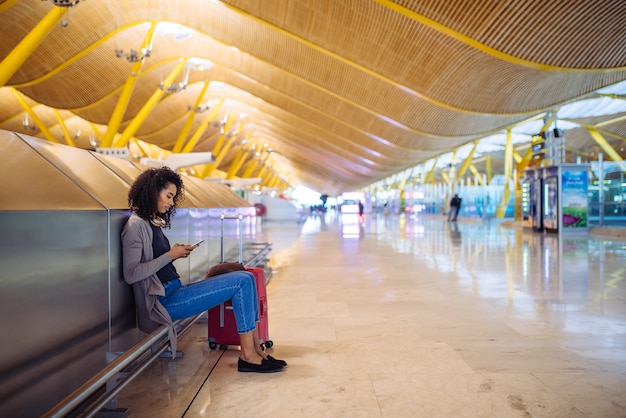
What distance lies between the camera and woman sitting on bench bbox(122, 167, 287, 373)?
12.6 ft

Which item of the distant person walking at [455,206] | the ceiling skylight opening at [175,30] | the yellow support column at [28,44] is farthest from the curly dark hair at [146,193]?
the distant person walking at [455,206]

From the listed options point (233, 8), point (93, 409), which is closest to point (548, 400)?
point (93, 409)

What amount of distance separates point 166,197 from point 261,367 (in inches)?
52.7

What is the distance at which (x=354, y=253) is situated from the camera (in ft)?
45.8

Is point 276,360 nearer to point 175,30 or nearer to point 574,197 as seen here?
point 574,197

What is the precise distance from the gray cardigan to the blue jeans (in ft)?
0.47

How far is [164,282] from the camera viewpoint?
13.7 feet

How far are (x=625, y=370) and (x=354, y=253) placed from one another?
992 cm

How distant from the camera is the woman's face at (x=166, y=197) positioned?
160 inches

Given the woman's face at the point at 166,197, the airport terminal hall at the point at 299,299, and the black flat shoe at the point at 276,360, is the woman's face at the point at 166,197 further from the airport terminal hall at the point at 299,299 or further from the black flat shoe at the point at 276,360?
the black flat shoe at the point at 276,360

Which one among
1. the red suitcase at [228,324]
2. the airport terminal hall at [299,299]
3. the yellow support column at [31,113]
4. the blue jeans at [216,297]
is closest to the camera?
the airport terminal hall at [299,299]

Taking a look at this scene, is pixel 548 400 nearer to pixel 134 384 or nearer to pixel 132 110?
pixel 134 384

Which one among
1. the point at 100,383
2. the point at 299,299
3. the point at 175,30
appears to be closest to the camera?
the point at 100,383

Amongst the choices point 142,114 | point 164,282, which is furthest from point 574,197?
point 142,114
